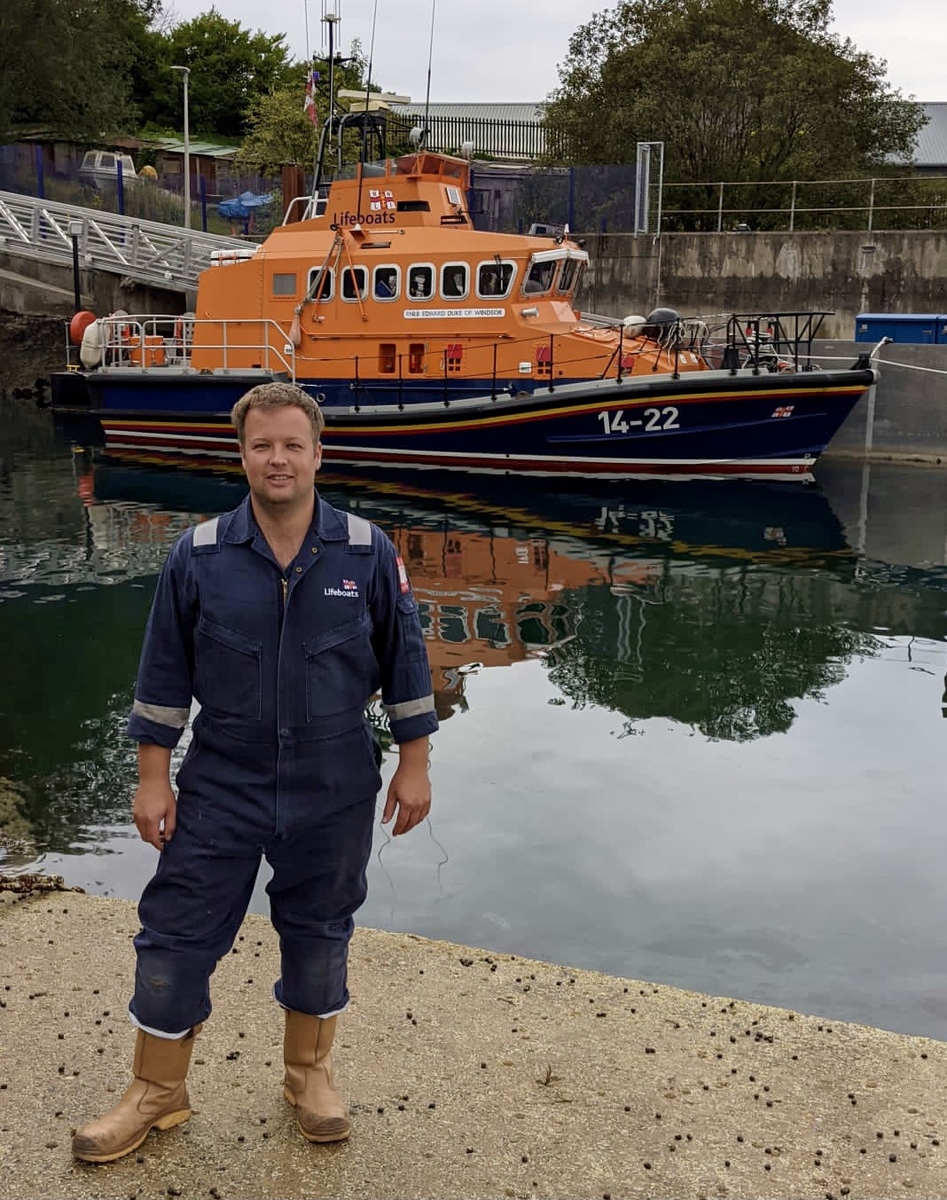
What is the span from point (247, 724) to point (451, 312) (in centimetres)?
1383

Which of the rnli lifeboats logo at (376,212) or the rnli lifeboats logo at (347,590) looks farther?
the rnli lifeboats logo at (376,212)

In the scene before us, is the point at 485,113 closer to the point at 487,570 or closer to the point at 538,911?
the point at 487,570

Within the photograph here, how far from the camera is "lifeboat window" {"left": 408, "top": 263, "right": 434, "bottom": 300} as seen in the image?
1593 centimetres

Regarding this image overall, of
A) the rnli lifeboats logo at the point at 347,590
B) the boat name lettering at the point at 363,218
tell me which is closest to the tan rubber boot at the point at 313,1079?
the rnli lifeboats logo at the point at 347,590

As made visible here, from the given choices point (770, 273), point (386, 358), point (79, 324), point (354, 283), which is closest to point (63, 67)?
point (79, 324)

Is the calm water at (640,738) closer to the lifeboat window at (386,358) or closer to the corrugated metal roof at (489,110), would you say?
the lifeboat window at (386,358)

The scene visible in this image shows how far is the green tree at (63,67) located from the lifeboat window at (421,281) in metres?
18.8

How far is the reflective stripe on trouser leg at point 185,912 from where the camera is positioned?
2.79 metres

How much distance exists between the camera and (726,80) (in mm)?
24391

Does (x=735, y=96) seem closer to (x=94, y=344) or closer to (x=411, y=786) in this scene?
(x=94, y=344)

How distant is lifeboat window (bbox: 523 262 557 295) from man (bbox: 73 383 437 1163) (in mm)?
13482

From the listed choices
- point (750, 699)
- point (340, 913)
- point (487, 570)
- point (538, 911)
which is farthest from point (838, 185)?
point (340, 913)

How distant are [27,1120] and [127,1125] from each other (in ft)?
0.95

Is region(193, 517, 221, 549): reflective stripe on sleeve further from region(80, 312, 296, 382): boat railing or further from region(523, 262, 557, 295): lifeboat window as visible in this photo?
region(80, 312, 296, 382): boat railing
